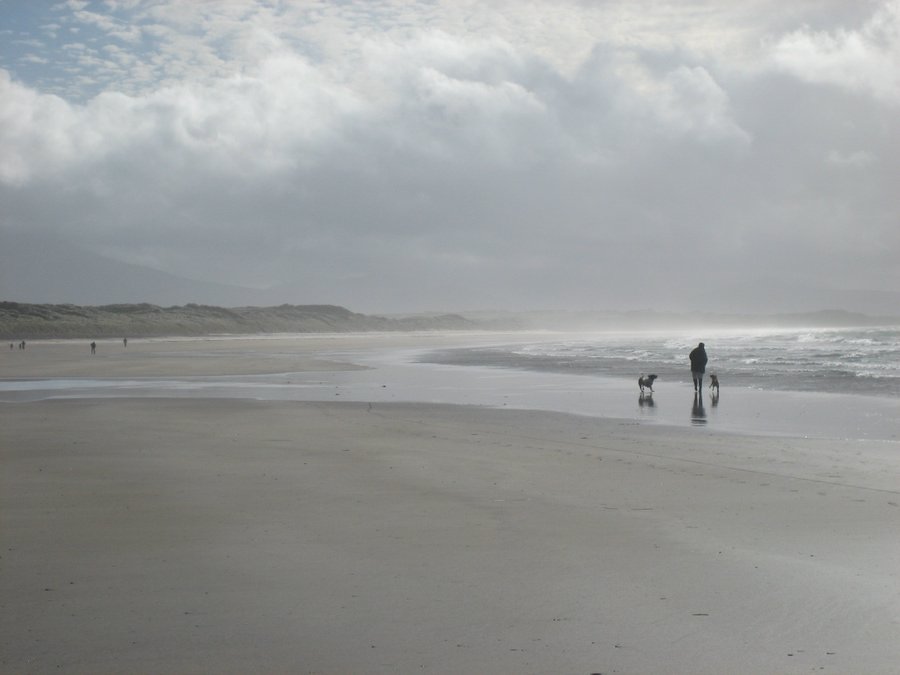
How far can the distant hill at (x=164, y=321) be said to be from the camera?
293 feet

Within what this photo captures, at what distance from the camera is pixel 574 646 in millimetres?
4910

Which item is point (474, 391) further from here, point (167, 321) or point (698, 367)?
point (167, 321)

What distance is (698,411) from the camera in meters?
19.0

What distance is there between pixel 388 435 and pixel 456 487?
5.10m

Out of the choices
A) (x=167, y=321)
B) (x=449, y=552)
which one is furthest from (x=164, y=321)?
(x=449, y=552)

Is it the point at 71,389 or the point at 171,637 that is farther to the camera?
the point at 71,389

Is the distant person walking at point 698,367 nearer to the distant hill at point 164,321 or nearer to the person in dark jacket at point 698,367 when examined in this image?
the person in dark jacket at point 698,367

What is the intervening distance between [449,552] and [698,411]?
1345 cm

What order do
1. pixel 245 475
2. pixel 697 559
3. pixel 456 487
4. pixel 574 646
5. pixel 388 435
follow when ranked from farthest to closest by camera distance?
pixel 388 435 < pixel 245 475 < pixel 456 487 < pixel 697 559 < pixel 574 646

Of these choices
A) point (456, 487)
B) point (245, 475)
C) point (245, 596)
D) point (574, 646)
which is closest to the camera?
point (574, 646)

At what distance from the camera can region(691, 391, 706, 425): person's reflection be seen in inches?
Answer: 671

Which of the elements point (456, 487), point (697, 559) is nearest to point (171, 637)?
point (697, 559)

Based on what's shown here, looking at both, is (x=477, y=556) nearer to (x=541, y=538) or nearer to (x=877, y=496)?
(x=541, y=538)

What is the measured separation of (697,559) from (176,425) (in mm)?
12244
